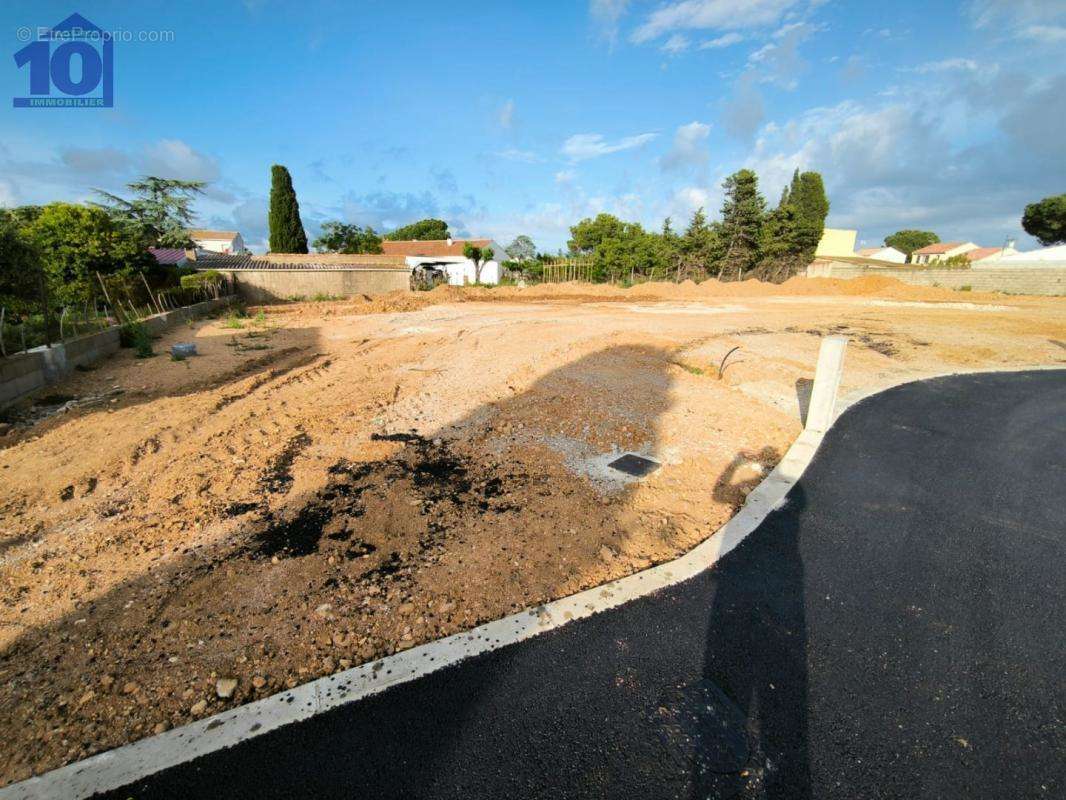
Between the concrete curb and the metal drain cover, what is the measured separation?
1109mm

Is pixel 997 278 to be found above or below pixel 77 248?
above

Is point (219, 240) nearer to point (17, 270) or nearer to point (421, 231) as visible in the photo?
point (421, 231)

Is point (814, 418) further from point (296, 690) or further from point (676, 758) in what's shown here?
point (296, 690)

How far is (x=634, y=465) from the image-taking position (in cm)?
445

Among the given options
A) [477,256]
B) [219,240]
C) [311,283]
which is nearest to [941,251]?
[477,256]

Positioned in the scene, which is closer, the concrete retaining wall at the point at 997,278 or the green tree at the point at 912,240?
the concrete retaining wall at the point at 997,278

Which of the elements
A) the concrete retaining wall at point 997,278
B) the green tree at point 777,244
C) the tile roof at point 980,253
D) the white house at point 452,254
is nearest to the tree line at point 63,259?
the white house at point 452,254

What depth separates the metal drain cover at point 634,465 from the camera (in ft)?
14.1

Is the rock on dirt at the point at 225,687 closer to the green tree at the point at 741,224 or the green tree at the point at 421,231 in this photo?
the green tree at the point at 741,224

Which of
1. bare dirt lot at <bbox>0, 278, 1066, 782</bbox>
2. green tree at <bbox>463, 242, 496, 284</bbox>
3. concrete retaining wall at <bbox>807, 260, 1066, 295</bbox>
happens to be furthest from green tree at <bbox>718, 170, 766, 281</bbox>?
bare dirt lot at <bbox>0, 278, 1066, 782</bbox>

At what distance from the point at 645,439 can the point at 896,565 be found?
243 centimetres

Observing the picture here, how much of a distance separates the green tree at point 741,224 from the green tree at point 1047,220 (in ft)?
91.0

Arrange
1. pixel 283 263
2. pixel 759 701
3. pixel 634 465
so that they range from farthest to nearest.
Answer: pixel 283 263 < pixel 634 465 < pixel 759 701

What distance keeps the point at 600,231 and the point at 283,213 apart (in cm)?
2600
